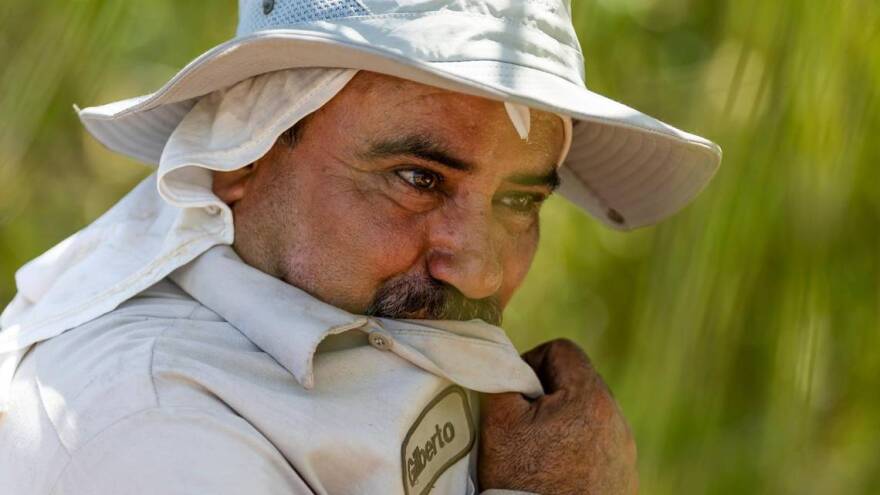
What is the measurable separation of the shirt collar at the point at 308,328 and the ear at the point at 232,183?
101 millimetres

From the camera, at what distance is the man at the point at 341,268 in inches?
52.5

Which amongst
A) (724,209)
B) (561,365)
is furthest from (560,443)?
(724,209)

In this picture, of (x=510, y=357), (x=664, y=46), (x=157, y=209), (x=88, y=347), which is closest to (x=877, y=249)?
(x=664, y=46)

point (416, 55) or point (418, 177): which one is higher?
point (416, 55)

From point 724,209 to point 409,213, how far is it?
68cm

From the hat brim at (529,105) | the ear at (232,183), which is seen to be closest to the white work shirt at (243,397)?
the ear at (232,183)

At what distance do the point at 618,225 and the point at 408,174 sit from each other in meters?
0.55

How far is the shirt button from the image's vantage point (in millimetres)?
1453

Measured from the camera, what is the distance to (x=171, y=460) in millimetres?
1201

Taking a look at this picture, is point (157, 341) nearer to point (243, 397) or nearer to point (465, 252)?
point (243, 397)

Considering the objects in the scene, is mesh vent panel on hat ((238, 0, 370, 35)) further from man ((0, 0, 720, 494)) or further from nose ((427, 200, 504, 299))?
nose ((427, 200, 504, 299))

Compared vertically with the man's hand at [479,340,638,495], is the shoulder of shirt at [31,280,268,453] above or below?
above

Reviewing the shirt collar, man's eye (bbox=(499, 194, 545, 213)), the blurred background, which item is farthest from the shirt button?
the blurred background

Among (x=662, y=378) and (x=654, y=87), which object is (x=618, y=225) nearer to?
(x=662, y=378)
